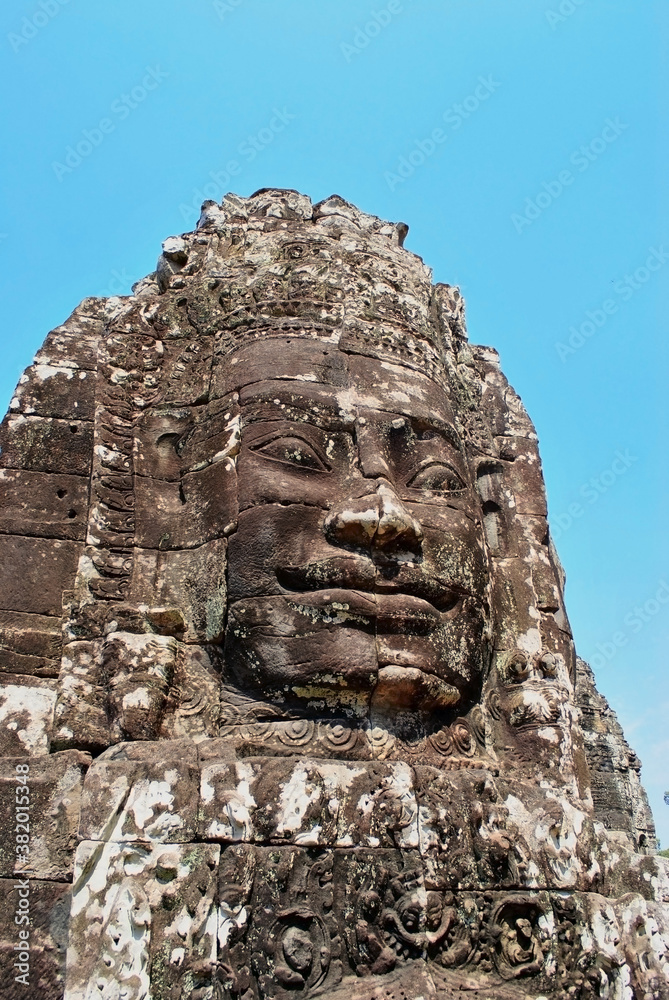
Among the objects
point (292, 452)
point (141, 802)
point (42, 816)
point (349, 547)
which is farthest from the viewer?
point (292, 452)

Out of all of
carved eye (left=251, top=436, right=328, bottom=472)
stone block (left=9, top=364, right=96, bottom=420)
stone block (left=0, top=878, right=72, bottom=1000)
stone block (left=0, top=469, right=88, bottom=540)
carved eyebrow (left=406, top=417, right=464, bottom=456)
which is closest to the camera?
stone block (left=0, top=878, right=72, bottom=1000)

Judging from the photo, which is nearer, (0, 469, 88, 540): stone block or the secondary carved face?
the secondary carved face

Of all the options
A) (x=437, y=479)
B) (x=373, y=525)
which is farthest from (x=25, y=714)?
(x=437, y=479)

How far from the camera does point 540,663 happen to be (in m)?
4.74

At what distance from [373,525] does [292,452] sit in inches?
23.9

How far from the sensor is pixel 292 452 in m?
4.37

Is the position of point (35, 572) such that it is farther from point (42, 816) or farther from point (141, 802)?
point (141, 802)

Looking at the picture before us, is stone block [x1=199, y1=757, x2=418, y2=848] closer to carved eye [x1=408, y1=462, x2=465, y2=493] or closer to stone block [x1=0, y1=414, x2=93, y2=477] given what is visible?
carved eye [x1=408, y1=462, x2=465, y2=493]

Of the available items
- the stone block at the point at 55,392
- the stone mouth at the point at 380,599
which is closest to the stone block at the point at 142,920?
the stone mouth at the point at 380,599

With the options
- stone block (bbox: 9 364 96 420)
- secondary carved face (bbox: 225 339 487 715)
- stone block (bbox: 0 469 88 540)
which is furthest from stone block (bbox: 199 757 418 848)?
stone block (bbox: 9 364 96 420)

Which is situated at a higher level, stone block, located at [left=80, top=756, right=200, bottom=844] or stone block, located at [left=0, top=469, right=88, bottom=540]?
stone block, located at [left=0, top=469, right=88, bottom=540]

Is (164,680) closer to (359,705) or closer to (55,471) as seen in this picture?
(359,705)

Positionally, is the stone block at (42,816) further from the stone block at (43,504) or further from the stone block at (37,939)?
the stone block at (43,504)

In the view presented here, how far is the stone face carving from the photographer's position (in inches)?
129
